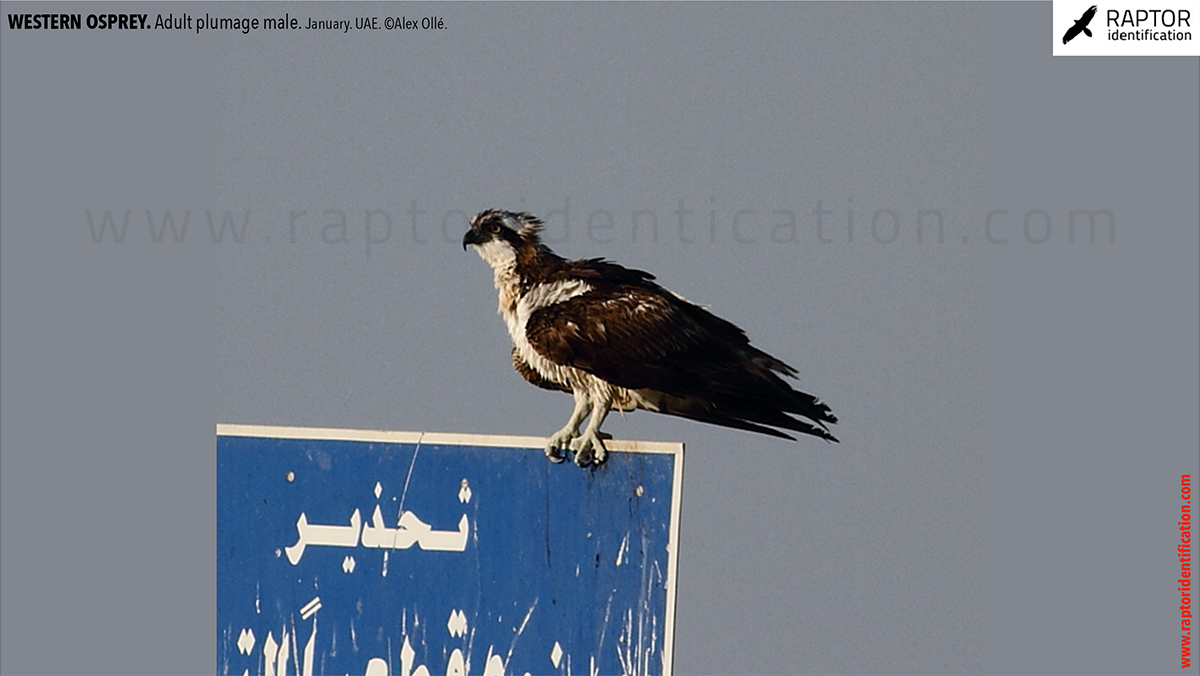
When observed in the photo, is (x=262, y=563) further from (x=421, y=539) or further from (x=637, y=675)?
(x=637, y=675)

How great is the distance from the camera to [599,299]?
504 cm

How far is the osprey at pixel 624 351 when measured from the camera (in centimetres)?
490

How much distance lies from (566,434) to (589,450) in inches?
4.0

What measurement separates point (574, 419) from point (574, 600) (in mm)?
595

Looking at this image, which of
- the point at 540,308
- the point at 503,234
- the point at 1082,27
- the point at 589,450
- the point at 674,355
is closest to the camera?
the point at 589,450

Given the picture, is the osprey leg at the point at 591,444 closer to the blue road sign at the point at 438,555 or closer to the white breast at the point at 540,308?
the blue road sign at the point at 438,555

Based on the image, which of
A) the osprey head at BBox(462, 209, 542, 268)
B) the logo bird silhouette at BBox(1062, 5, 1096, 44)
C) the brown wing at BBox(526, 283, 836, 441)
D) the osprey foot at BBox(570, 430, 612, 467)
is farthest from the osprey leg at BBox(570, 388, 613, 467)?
the logo bird silhouette at BBox(1062, 5, 1096, 44)

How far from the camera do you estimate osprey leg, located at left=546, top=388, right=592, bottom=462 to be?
4.79m

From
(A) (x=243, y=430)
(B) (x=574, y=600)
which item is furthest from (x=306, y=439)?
(B) (x=574, y=600)

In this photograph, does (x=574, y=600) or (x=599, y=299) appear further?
(x=599, y=299)

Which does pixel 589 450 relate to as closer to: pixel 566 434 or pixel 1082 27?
pixel 566 434

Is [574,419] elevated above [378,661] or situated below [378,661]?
above

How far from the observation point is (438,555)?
15.8 ft

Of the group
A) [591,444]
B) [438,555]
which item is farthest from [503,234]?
[438,555]
